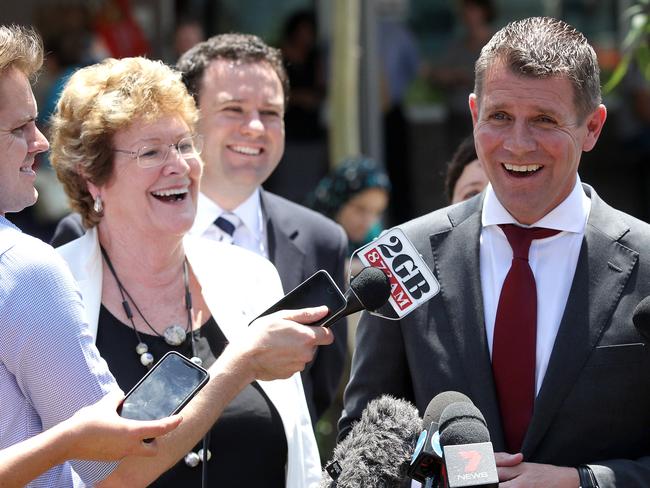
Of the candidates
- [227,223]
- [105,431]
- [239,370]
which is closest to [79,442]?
[105,431]

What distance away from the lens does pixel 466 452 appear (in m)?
2.58

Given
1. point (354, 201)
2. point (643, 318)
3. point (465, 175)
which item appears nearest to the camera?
point (643, 318)

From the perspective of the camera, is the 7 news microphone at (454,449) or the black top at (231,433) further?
the black top at (231,433)

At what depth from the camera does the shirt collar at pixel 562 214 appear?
3398 mm

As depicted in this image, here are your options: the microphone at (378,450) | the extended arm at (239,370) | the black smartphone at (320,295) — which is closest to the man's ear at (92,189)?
the extended arm at (239,370)

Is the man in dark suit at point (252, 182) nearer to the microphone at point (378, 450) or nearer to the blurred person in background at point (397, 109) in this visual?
the microphone at point (378, 450)

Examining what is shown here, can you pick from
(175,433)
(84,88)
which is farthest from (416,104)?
(175,433)

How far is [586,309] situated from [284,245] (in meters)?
2.02

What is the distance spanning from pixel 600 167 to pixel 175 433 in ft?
29.7

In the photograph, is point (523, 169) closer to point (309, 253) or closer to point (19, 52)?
point (19, 52)

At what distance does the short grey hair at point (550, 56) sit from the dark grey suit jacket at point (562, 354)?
0.34 meters

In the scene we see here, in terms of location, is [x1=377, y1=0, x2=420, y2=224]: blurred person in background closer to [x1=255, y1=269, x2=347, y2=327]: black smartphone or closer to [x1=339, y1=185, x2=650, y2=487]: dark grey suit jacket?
[x1=339, y1=185, x2=650, y2=487]: dark grey suit jacket

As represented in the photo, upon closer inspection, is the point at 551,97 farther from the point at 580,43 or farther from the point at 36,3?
the point at 36,3

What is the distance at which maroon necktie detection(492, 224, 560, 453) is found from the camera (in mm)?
3287
